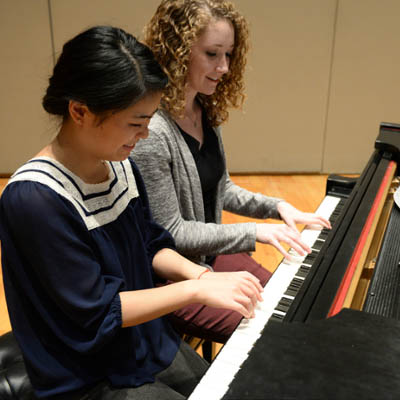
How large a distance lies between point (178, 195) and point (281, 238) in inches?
15.2

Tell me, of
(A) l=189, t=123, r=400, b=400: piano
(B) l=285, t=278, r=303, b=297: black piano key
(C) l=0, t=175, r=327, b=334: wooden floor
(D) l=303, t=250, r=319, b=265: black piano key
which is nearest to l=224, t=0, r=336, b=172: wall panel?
(C) l=0, t=175, r=327, b=334: wooden floor

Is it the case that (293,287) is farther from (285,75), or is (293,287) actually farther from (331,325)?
(285,75)

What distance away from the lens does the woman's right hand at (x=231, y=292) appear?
108cm

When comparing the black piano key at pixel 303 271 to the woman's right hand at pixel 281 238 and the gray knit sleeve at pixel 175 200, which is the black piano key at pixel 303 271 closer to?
the woman's right hand at pixel 281 238

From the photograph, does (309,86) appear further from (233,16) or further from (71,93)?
(71,93)

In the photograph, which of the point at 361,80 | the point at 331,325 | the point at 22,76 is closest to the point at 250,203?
the point at 331,325

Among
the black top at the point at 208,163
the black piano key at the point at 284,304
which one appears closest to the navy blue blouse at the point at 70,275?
the black piano key at the point at 284,304

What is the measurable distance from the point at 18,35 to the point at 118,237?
3.49 metres

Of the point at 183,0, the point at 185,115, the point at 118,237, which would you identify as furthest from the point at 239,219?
the point at 118,237

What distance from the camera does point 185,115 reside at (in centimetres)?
174

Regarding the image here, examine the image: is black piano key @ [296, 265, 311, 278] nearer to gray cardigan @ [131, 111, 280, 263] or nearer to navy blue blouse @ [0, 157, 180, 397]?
gray cardigan @ [131, 111, 280, 263]

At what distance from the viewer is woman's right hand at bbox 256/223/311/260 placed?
4.71 feet

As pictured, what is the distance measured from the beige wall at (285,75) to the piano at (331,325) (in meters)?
2.56

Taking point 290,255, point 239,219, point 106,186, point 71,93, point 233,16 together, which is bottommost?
point 239,219
